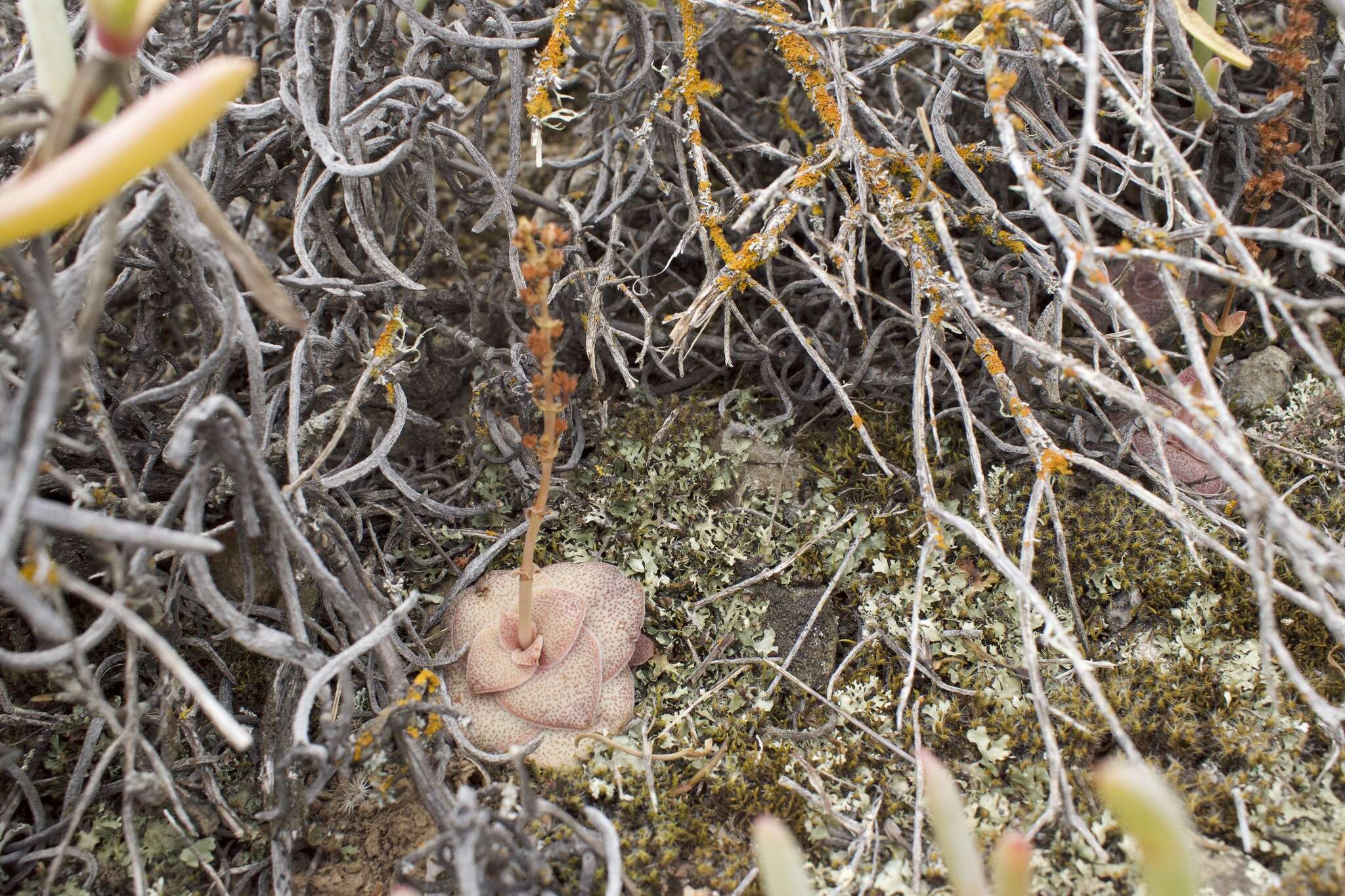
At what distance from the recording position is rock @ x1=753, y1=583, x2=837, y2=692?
1244 mm

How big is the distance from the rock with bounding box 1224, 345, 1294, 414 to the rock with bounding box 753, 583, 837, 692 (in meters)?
0.73

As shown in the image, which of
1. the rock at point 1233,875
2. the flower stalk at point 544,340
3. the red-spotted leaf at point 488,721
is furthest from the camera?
the red-spotted leaf at point 488,721

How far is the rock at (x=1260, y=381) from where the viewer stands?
141 centimetres

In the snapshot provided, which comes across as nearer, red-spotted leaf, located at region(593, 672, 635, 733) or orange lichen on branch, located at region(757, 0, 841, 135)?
red-spotted leaf, located at region(593, 672, 635, 733)

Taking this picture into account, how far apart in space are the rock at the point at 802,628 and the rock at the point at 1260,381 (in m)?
0.73

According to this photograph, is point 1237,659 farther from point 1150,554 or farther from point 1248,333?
point 1248,333

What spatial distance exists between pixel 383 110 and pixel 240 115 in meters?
0.21

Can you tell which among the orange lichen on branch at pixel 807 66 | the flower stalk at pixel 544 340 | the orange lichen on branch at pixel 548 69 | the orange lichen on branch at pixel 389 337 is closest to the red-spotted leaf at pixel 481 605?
the flower stalk at pixel 544 340

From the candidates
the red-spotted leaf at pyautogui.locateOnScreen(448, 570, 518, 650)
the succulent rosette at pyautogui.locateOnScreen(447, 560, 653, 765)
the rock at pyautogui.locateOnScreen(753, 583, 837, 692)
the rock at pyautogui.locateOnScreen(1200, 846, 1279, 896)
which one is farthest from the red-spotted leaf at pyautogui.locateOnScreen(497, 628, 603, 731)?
the rock at pyautogui.locateOnScreen(1200, 846, 1279, 896)

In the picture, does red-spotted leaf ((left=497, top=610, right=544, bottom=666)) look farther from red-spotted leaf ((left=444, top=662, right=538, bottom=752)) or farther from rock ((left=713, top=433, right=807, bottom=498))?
rock ((left=713, top=433, right=807, bottom=498))

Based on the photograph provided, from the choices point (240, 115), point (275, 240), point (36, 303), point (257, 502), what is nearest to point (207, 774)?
point (257, 502)

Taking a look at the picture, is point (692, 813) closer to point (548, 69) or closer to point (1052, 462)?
point (1052, 462)

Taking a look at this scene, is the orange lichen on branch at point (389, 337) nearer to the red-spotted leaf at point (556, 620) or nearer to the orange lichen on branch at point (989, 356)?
the red-spotted leaf at point (556, 620)

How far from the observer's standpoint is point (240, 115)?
127 cm
